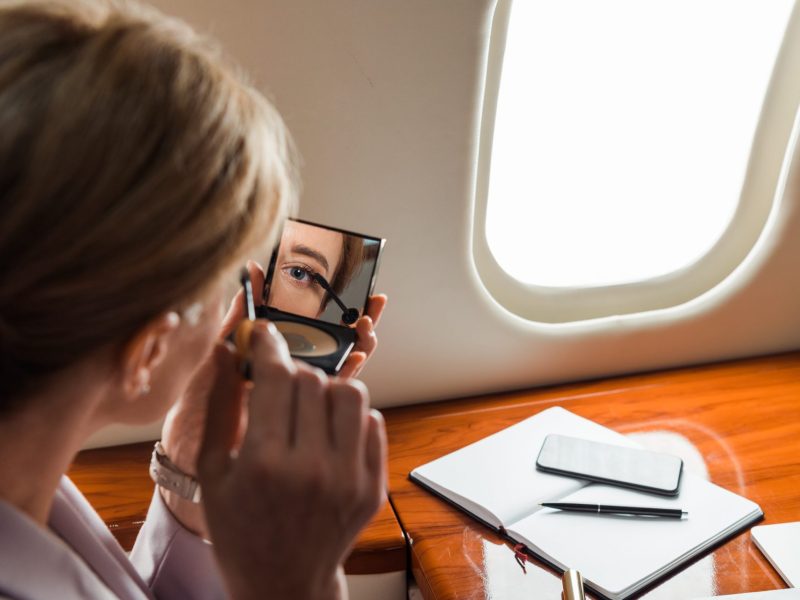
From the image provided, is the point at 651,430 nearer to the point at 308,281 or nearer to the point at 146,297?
the point at 308,281

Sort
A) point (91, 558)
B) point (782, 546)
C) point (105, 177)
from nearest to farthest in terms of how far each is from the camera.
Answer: point (105, 177) < point (91, 558) < point (782, 546)

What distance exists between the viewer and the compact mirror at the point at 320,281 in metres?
1.05

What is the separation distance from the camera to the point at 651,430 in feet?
4.34

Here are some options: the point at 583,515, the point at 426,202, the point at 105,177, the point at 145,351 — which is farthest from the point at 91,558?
the point at 426,202

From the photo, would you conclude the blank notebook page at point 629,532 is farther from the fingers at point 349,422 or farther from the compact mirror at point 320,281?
the fingers at point 349,422

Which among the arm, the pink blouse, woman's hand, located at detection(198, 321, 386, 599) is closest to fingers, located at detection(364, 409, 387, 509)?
woman's hand, located at detection(198, 321, 386, 599)

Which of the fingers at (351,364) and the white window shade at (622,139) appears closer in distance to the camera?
the fingers at (351,364)

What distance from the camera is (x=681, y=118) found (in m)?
1.43

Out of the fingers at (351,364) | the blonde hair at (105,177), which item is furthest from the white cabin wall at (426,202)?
the blonde hair at (105,177)

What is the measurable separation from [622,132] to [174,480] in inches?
35.6

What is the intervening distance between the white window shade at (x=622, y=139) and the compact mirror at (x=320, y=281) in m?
0.30

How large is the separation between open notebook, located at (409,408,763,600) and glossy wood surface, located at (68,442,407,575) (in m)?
0.10

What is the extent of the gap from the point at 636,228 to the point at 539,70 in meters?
0.36

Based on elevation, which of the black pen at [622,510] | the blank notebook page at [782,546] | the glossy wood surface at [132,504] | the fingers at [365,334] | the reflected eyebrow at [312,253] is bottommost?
the glossy wood surface at [132,504]
